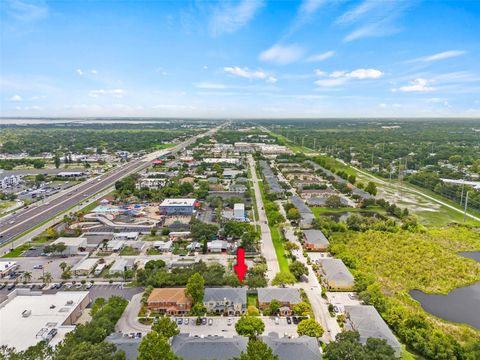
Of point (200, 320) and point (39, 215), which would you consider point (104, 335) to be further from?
point (39, 215)

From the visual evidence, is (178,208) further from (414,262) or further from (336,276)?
(414,262)

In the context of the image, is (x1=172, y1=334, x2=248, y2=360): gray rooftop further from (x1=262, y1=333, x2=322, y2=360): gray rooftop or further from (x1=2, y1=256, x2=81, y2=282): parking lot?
(x1=2, y1=256, x2=81, y2=282): parking lot

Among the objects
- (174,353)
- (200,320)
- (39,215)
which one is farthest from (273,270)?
(39,215)

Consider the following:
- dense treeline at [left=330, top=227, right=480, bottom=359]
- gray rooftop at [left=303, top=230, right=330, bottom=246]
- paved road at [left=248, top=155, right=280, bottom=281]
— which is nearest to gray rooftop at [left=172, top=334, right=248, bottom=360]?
paved road at [left=248, top=155, right=280, bottom=281]

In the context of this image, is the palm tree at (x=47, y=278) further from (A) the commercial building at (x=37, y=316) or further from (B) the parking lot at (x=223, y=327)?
(B) the parking lot at (x=223, y=327)

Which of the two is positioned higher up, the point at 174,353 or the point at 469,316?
the point at 174,353

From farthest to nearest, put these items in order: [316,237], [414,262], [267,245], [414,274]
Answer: [316,237], [267,245], [414,262], [414,274]

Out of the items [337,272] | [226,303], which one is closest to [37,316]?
[226,303]
